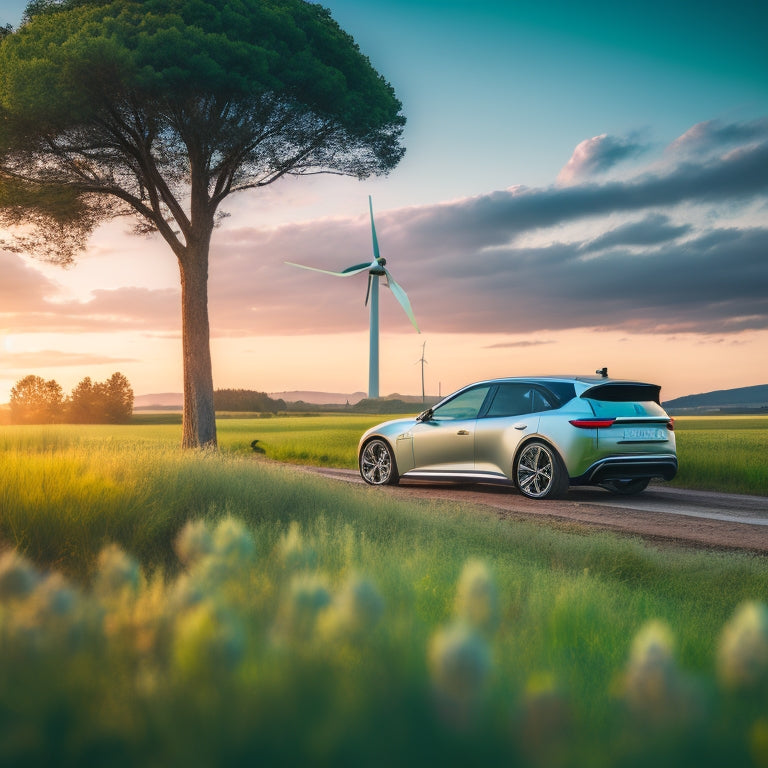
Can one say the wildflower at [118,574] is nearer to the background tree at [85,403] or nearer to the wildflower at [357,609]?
the wildflower at [357,609]

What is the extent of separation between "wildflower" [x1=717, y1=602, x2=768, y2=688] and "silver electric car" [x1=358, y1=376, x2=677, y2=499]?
10004 millimetres

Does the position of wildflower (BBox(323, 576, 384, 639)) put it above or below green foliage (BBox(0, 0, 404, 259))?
below

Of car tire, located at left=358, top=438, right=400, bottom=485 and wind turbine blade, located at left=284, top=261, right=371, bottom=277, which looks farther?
wind turbine blade, located at left=284, top=261, right=371, bottom=277

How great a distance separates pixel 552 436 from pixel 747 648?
33.3 feet

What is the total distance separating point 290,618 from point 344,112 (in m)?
20.9

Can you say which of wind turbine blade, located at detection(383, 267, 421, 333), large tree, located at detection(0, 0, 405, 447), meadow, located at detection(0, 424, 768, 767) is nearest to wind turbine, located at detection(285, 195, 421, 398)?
wind turbine blade, located at detection(383, 267, 421, 333)

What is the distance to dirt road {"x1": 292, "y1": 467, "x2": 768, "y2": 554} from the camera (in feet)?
28.8

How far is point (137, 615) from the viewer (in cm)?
219

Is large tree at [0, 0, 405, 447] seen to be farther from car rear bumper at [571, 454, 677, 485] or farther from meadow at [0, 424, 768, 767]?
meadow at [0, 424, 768, 767]

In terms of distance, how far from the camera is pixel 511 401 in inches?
496

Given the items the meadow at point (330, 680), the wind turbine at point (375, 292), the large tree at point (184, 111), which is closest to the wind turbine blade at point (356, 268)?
the wind turbine at point (375, 292)

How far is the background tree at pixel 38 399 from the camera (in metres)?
48.4

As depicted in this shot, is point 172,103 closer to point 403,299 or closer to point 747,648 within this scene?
point 403,299

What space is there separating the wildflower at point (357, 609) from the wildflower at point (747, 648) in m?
0.77
